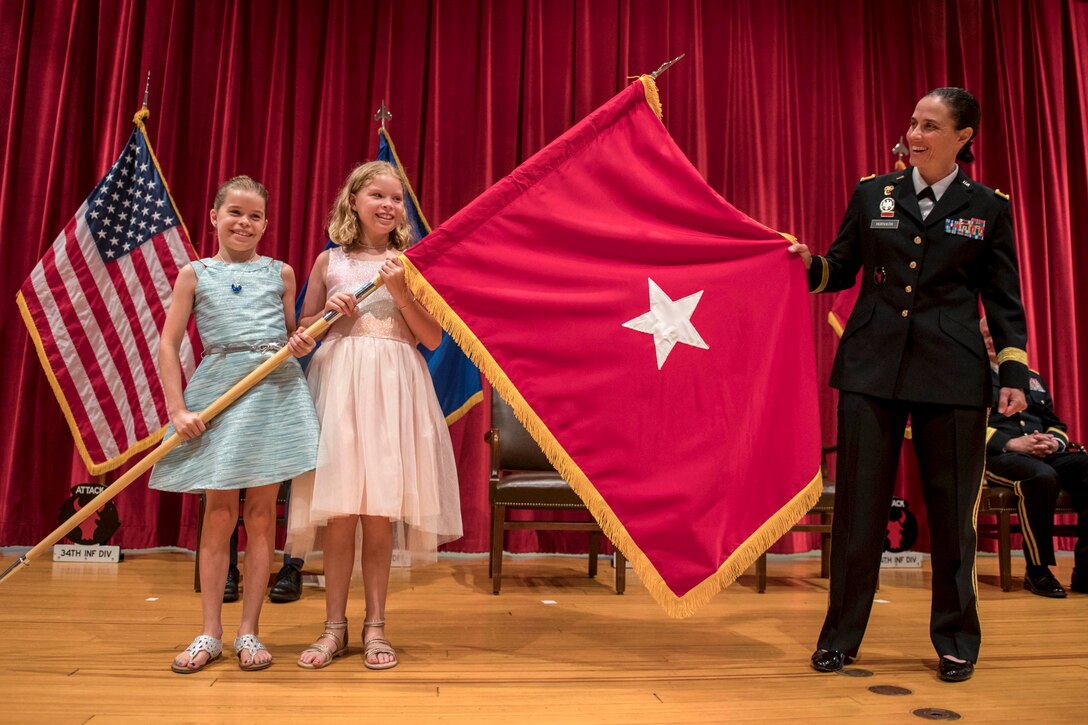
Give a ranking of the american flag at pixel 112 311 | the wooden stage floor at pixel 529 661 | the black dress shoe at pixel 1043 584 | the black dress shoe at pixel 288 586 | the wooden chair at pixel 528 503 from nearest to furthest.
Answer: the wooden stage floor at pixel 529 661 < the black dress shoe at pixel 288 586 < the wooden chair at pixel 528 503 < the black dress shoe at pixel 1043 584 < the american flag at pixel 112 311

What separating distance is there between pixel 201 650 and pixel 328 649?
1.18 feet

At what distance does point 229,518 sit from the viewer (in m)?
2.48

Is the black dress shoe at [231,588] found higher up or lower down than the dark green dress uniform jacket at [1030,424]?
lower down

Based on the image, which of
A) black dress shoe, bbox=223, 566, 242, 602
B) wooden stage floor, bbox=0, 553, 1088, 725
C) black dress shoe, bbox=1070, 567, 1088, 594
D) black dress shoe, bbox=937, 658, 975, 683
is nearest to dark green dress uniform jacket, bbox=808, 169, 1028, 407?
black dress shoe, bbox=937, 658, 975, 683

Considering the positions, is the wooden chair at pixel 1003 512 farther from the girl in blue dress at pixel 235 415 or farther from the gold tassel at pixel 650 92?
the girl in blue dress at pixel 235 415

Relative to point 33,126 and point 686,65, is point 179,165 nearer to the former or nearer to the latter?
point 33,126

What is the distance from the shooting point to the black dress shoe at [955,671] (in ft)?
7.79

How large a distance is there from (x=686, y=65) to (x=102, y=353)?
4061 mm

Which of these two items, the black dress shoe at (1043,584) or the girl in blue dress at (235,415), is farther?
the black dress shoe at (1043,584)

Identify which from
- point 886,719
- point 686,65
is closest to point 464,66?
point 686,65

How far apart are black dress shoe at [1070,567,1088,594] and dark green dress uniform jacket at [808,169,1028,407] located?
92.8 inches

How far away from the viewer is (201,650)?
92.7 inches

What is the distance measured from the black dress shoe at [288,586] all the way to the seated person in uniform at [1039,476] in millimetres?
3498

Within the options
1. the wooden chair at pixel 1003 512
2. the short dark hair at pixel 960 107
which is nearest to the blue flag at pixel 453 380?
the short dark hair at pixel 960 107
